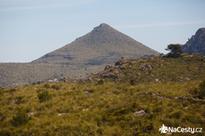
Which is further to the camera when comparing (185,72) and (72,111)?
(185,72)

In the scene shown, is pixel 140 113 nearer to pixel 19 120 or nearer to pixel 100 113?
pixel 100 113

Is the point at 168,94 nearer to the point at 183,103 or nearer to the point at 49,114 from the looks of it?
the point at 183,103

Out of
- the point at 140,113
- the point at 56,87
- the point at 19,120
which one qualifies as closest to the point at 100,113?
the point at 140,113

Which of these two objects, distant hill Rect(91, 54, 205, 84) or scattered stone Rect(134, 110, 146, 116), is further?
distant hill Rect(91, 54, 205, 84)

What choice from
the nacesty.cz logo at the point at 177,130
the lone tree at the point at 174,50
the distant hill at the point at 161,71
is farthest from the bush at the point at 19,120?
the lone tree at the point at 174,50

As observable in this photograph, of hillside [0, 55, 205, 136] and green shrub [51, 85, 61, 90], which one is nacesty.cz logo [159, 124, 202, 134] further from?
green shrub [51, 85, 61, 90]

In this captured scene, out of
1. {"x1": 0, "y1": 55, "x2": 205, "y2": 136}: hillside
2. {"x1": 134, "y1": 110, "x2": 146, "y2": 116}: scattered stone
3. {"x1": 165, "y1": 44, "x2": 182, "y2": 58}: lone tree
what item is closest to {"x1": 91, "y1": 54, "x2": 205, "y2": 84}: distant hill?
{"x1": 165, "y1": 44, "x2": 182, "y2": 58}: lone tree

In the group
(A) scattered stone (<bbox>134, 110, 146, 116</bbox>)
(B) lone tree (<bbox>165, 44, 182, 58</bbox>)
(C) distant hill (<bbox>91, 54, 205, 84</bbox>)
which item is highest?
(B) lone tree (<bbox>165, 44, 182, 58</bbox>)

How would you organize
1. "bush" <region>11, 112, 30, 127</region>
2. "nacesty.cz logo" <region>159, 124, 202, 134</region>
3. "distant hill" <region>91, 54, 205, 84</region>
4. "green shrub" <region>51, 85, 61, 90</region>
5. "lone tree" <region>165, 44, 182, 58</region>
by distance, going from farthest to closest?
"lone tree" <region>165, 44, 182, 58</region> < "distant hill" <region>91, 54, 205, 84</region> < "green shrub" <region>51, 85, 61, 90</region> < "bush" <region>11, 112, 30, 127</region> < "nacesty.cz logo" <region>159, 124, 202, 134</region>

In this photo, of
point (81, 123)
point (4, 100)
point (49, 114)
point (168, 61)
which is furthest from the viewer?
point (168, 61)

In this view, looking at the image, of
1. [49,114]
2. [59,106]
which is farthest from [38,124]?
[59,106]

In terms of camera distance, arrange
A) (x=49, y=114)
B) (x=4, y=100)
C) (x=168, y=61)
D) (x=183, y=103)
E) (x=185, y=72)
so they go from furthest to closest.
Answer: (x=168, y=61) < (x=185, y=72) < (x=4, y=100) < (x=49, y=114) < (x=183, y=103)

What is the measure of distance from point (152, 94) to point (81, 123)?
934cm

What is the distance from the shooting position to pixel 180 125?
67.3ft
